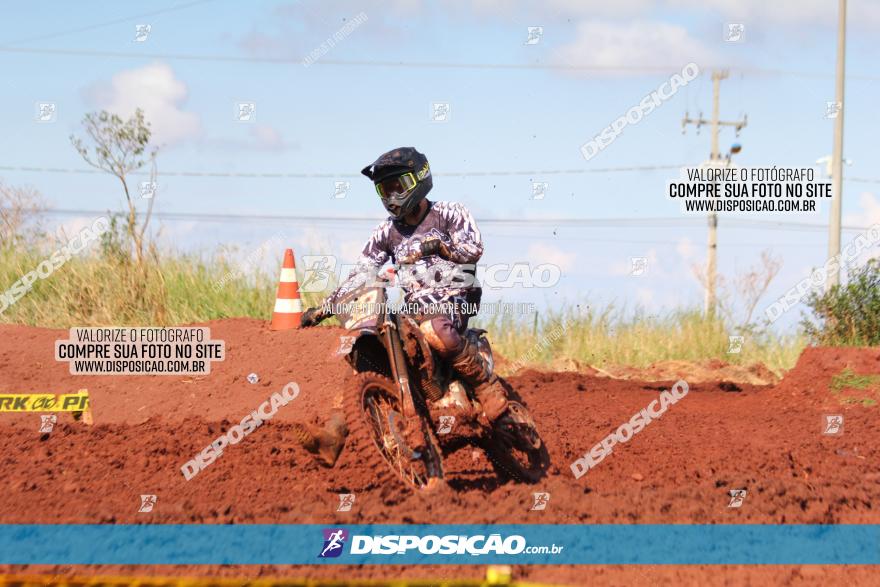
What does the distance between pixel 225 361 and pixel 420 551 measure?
829cm

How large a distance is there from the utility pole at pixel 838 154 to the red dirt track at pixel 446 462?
10368 millimetres

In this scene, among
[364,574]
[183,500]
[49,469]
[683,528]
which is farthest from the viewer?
[49,469]

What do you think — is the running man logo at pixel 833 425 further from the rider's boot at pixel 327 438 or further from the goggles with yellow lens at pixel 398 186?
the rider's boot at pixel 327 438

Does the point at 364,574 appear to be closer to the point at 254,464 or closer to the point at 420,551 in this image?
the point at 420,551

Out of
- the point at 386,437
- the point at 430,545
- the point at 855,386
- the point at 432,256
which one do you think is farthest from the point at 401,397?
the point at 855,386

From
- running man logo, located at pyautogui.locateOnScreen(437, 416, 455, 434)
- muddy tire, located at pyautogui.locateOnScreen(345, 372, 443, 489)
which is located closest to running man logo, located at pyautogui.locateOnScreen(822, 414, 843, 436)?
running man logo, located at pyautogui.locateOnScreen(437, 416, 455, 434)

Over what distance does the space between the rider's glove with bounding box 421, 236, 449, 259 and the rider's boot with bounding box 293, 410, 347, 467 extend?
3.60 ft

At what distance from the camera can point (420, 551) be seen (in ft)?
17.3

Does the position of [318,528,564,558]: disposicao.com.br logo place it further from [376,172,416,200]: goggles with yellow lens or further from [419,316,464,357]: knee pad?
[376,172,416,200]: goggles with yellow lens

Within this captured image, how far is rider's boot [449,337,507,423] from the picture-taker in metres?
6.78

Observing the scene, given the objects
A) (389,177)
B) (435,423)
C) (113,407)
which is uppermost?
(389,177)

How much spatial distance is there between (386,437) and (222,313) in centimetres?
1072

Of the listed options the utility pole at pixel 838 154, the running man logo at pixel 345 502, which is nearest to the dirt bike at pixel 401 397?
the running man logo at pixel 345 502

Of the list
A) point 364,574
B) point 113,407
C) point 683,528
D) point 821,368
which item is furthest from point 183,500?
point 821,368
